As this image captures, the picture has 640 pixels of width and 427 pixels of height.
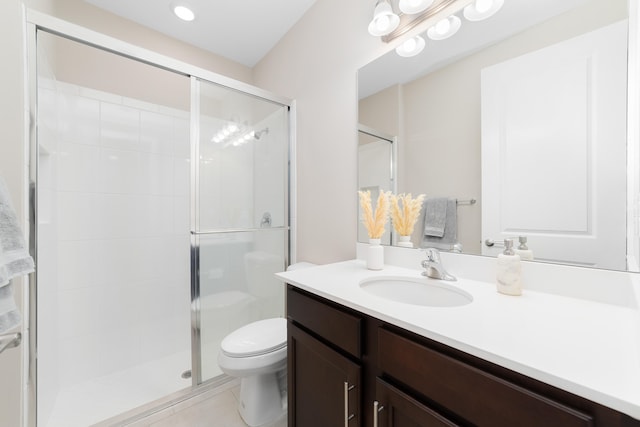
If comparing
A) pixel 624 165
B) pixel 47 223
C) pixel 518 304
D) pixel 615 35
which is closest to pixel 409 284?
pixel 518 304

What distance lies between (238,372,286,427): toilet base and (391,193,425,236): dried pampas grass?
3.63 ft

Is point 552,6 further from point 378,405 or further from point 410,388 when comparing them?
point 378,405

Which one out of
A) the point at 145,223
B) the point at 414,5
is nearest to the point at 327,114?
the point at 414,5

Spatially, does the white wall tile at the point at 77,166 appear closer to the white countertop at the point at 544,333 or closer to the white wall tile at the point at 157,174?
the white wall tile at the point at 157,174

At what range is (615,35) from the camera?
764 millimetres

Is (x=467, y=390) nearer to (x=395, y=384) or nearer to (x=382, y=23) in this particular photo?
(x=395, y=384)

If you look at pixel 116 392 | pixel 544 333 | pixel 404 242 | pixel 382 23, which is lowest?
pixel 116 392

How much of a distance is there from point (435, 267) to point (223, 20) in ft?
7.31

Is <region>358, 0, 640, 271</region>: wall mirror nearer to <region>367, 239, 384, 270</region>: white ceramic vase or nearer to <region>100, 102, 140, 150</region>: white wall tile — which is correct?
<region>367, 239, 384, 270</region>: white ceramic vase

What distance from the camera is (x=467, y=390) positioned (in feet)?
1.82

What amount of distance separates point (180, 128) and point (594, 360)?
2.61 meters

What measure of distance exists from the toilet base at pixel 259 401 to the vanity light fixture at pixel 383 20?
1905 millimetres

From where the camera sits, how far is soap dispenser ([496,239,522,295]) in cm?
85

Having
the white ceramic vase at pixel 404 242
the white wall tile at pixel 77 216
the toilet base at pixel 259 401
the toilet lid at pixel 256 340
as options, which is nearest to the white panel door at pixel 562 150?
the white ceramic vase at pixel 404 242
